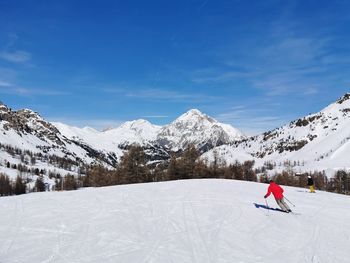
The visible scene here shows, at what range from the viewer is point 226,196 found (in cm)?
3397

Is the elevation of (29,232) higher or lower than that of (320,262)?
higher

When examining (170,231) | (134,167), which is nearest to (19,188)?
(134,167)

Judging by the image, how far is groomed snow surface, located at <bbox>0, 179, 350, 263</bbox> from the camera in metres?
16.3

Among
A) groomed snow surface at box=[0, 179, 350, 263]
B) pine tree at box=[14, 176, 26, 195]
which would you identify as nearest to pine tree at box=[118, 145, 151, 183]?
groomed snow surface at box=[0, 179, 350, 263]

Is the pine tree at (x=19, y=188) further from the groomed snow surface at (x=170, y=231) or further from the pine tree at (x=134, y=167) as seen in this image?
the groomed snow surface at (x=170, y=231)

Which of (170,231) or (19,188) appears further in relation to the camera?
(19,188)

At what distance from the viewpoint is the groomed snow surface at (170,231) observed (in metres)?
16.3

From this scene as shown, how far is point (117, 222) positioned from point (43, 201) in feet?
39.5

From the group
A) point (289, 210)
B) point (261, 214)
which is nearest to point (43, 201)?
point (261, 214)

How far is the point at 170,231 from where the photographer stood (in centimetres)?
2042

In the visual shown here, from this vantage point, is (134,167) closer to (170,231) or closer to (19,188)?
(170,231)

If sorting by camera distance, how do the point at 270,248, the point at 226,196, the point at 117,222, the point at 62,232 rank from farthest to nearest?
the point at 226,196, the point at 117,222, the point at 62,232, the point at 270,248

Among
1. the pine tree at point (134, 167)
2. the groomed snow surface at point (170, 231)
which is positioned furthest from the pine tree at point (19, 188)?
the groomed snow surface at point (170, 231)

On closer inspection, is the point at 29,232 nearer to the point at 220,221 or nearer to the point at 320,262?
the point at 220,221
